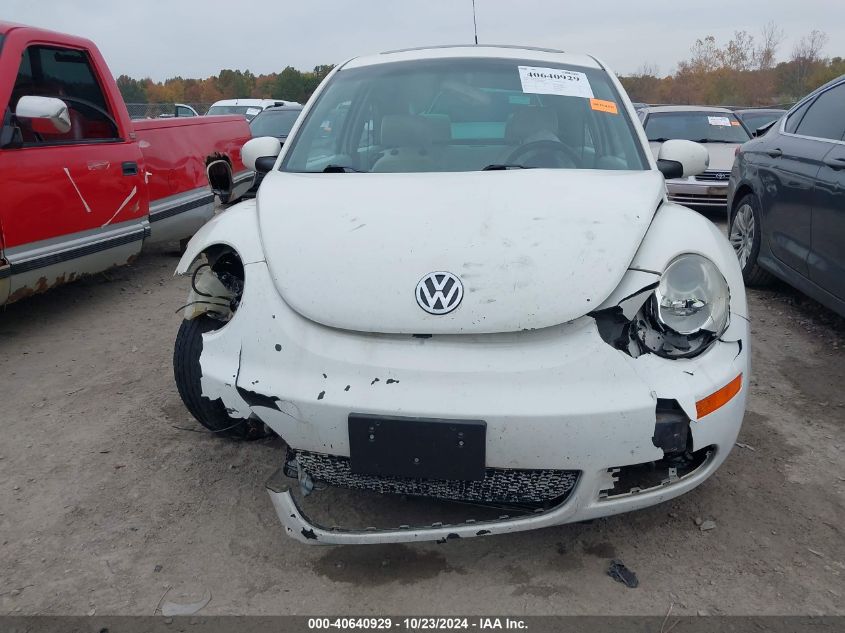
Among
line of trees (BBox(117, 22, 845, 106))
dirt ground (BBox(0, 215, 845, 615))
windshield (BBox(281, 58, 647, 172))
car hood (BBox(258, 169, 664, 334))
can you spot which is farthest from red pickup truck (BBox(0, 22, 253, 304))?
line of trees (BBox(117, 22, 845, 106))

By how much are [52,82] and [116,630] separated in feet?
12.5

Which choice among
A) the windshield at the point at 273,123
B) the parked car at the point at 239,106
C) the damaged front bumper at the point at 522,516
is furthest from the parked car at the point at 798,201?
the parked car at the point at 239,106

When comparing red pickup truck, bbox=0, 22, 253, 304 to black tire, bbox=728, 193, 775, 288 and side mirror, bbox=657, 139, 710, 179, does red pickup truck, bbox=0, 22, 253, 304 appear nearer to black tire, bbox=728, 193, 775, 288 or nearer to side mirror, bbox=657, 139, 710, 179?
side mirror, bbox=657, 139, 710, 179

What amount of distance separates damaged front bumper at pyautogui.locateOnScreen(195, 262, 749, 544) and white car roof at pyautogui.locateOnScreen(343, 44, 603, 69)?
173 centimetres

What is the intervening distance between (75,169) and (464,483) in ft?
11.1

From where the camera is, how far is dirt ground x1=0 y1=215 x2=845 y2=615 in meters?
2.03

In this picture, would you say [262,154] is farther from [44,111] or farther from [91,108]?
[91,108]

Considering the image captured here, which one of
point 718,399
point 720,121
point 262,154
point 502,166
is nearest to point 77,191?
point 262,154

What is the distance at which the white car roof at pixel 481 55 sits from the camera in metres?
3.40

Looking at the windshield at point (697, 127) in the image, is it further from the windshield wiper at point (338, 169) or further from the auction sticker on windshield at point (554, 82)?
the windshield wiper at point (338, 169)

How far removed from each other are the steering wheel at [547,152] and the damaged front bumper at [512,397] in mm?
961

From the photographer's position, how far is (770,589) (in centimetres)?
204

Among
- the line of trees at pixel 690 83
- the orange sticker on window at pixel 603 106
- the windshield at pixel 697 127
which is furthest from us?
the line of trees at pixel 690 83

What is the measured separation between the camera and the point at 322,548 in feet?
7.50
